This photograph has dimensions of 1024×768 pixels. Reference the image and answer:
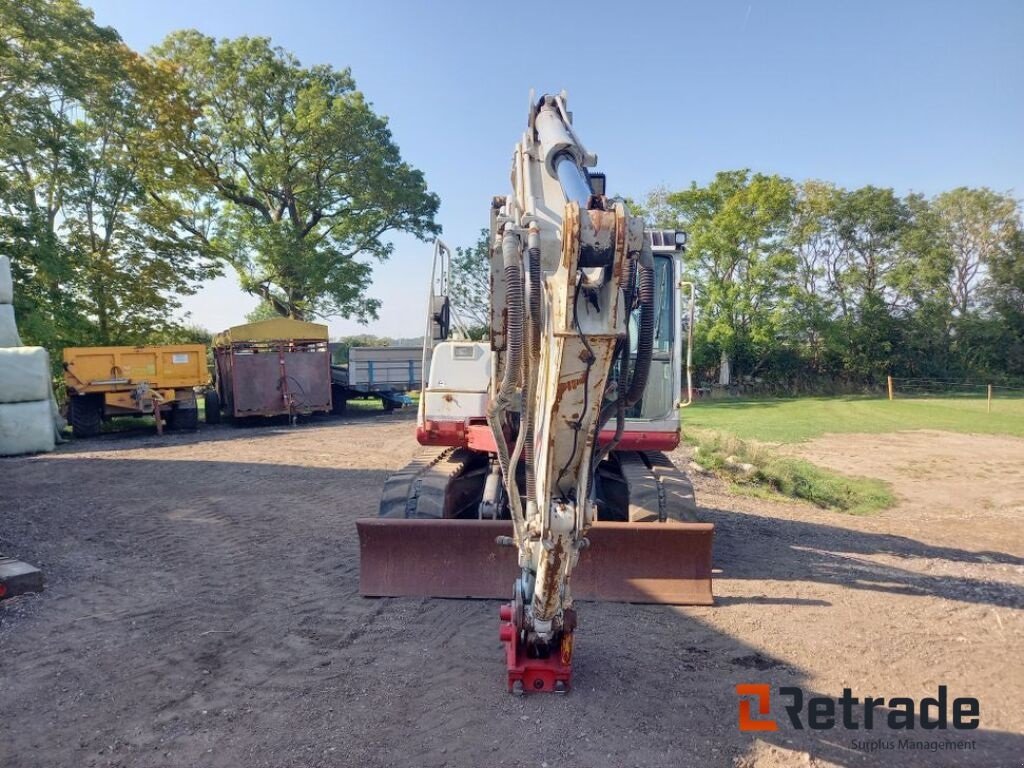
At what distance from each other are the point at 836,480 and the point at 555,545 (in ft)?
36.0

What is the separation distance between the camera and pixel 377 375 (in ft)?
72.5

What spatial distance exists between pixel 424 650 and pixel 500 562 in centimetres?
113

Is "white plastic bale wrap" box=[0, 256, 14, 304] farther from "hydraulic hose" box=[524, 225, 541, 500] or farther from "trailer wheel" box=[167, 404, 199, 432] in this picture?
"hydraulic hose" box=[524, 225, 541, 500]

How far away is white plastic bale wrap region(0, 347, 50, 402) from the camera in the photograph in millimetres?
13258

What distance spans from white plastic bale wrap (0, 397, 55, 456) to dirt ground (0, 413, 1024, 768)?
5793mm

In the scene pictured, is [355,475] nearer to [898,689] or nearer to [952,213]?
[898,689]

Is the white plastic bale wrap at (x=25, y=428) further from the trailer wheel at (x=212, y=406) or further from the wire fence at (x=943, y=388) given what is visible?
the wire fence at (x=943, y=388)

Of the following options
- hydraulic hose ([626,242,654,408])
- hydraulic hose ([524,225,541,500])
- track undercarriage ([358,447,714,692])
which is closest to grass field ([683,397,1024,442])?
track undercarriage ([358,447,714,692])

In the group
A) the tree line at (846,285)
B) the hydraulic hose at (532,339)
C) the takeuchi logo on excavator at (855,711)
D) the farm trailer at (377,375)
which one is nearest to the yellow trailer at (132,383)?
the farm trailer at (377,375)

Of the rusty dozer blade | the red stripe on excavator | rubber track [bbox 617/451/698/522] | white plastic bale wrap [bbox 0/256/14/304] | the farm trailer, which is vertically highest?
white plastic bale wrap [bbox 0/256/14/304]

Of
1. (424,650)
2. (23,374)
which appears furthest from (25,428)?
(424,650)

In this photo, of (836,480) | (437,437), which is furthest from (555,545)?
(836,480)

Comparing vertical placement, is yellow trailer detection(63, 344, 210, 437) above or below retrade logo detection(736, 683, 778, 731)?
above

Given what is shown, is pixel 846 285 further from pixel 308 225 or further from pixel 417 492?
pixel 417 492
